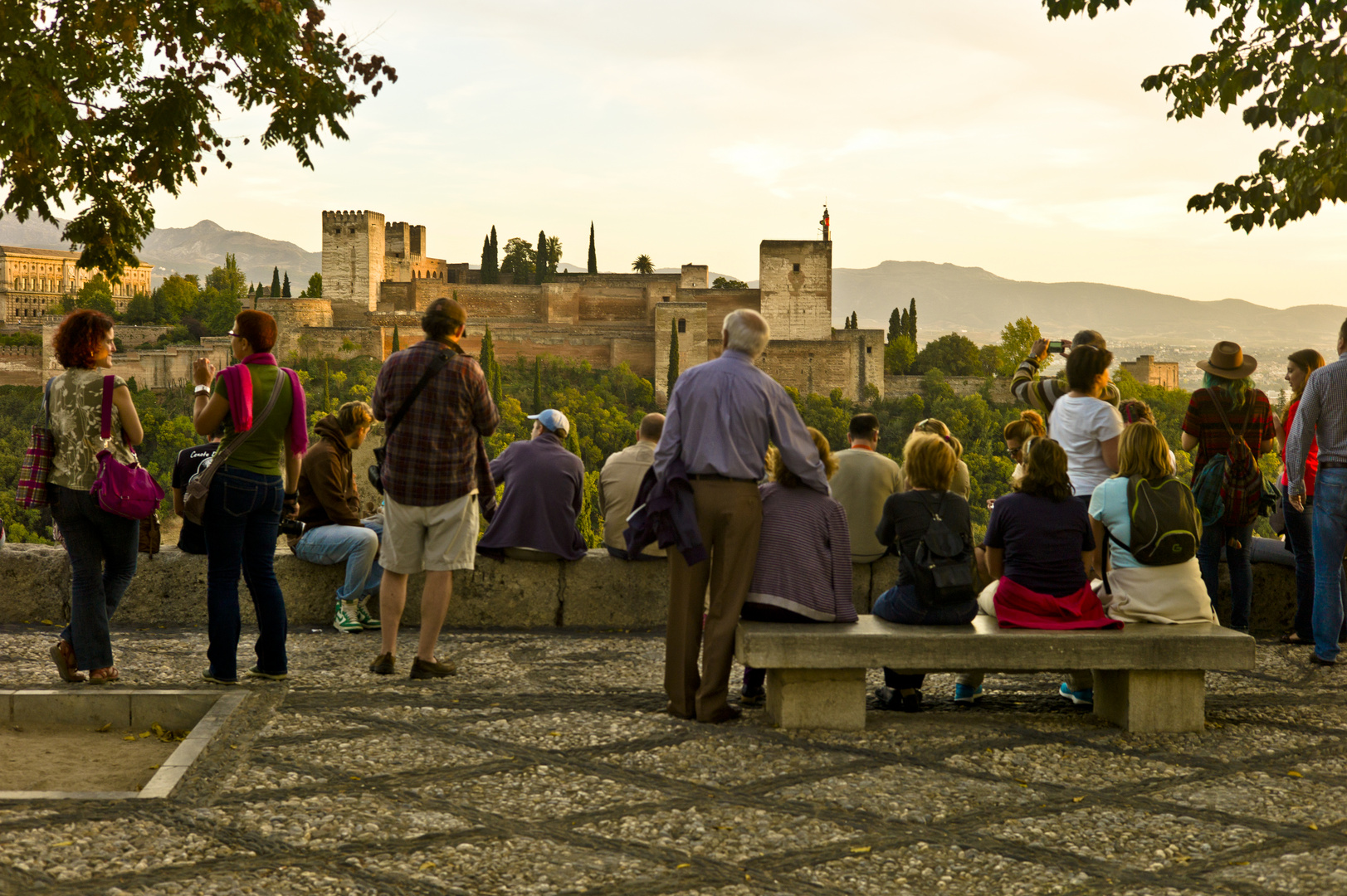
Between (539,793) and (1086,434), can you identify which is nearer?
(539,793)

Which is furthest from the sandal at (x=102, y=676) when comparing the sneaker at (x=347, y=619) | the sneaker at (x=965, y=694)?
the sneaker at (x=965, y=694)

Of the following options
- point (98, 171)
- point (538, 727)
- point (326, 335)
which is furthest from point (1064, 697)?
point (326, 335)

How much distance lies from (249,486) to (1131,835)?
9.94 feet

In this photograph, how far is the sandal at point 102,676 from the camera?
171 inches

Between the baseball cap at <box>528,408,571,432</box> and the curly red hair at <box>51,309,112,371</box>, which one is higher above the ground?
the curly red hair at <box>51,309,112,371</box>

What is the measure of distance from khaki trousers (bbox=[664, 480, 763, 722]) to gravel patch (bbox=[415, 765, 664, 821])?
0.71 m

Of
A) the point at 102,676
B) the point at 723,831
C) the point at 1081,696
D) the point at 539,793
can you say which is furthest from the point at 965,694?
the point at 102,676

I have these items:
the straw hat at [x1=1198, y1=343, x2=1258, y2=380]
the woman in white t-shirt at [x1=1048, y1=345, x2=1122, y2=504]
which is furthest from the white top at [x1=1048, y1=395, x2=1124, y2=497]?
the straw hat at [x1=1198, y1=343, x2=1258, y2=380]

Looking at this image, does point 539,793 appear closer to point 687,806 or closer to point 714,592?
point 687,806

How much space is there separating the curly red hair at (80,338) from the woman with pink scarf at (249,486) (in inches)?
14.6

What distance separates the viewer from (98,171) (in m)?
6.96

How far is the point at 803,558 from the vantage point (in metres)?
4.05

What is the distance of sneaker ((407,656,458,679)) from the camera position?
455 cm

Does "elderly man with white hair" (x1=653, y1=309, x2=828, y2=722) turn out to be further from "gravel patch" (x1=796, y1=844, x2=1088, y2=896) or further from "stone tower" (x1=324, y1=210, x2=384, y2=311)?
"stone tower" (x1=324, y1=210, x2=384, y2=311)
